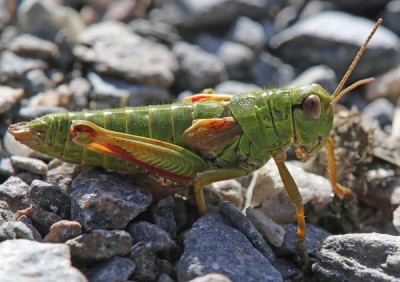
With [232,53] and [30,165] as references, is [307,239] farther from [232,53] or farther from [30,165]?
[232,53]

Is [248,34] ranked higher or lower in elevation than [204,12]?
lower

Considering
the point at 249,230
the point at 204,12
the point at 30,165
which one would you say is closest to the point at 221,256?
the point at 249,230

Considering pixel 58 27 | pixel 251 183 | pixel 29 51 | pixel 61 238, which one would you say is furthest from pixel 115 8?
pixel 61 238

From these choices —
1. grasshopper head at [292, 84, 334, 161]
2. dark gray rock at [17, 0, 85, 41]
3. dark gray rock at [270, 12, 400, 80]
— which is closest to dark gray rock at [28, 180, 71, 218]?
grasshopper head at [292, 84, 334, 161]

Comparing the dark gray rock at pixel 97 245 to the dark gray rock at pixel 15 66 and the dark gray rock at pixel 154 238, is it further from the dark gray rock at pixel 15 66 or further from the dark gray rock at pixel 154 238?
the dark gray rock at pixel 15 66

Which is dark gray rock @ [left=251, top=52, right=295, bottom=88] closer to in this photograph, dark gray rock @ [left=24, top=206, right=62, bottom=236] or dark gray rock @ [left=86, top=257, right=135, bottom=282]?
dark gray rock @ [left=24, top=206, right=62, bottom=236]
